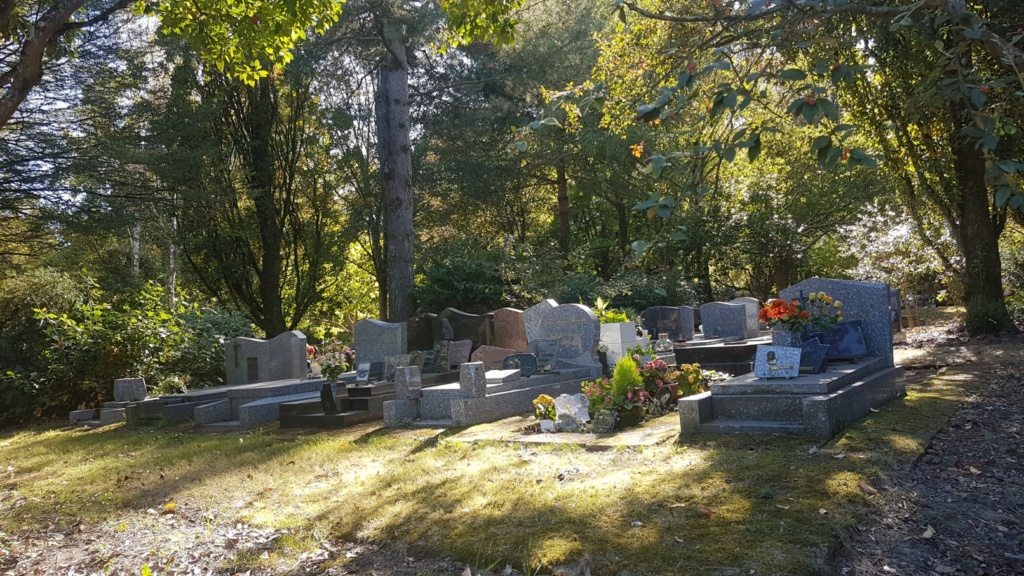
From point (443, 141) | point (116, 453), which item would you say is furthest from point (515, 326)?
point (443, 141)

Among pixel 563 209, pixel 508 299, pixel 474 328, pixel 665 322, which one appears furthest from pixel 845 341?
pixel 563 209

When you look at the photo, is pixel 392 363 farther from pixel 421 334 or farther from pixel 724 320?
pixel 724 320

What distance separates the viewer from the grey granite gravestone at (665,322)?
1405 centimetres

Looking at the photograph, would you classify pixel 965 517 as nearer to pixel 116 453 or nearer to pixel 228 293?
pixel 116 453

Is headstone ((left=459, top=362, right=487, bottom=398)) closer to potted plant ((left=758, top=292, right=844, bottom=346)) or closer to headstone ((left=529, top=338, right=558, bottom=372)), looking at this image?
headstone ((left=529, top=338, right=558, bottom=372))

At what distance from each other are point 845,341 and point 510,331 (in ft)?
20.3

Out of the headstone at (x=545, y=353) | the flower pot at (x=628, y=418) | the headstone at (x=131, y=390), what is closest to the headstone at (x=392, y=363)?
the headstone at (x=545, y=353)

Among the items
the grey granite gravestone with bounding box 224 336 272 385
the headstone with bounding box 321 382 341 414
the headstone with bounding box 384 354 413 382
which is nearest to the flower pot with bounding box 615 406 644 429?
the headstone with bounding box 321 382 341 414

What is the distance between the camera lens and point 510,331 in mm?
12867

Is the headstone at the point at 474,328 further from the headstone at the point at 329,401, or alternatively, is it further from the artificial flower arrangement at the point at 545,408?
the artificial flower arrangement at the point at 545,408

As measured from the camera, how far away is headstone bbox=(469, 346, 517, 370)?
426 inches

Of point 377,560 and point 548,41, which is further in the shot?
point 548,41

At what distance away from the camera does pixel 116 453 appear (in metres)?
8.55

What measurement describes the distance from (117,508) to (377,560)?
2870 mm
